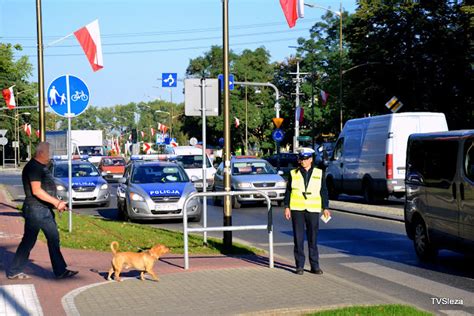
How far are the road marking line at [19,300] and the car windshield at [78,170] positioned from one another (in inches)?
657

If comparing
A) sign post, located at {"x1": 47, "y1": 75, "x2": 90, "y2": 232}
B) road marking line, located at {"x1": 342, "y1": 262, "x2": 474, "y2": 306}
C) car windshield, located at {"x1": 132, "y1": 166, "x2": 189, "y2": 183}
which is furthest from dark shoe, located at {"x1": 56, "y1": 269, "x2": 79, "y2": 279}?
car windshield, located at {"x1": 132, "y1": 166, "x2": 189, "y2": 183}

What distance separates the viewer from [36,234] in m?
9.84

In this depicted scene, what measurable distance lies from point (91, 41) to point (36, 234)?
406 inches

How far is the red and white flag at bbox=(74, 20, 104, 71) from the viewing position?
19188 millimetres

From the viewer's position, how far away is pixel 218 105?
13688 millimetres

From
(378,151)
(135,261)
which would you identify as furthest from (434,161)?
(378,151)

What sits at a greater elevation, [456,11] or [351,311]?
[456,11]

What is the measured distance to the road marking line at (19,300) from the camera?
7859mm

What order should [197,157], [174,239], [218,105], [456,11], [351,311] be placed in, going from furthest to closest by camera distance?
[456,11], [197,157], [174,239], [218,105], [351,311]

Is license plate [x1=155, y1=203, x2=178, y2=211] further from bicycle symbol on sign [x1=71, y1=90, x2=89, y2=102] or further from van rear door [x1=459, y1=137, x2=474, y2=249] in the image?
van rear door [x1=459, y1=137, x2=474, y2=249]

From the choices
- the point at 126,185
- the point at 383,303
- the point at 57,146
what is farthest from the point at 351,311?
the point at 57,146

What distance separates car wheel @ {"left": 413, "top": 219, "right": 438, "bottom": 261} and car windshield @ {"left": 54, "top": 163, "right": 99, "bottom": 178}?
15.6 m

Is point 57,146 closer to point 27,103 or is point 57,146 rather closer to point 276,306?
point 27,103

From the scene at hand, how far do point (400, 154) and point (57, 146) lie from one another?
39358 millimetres
